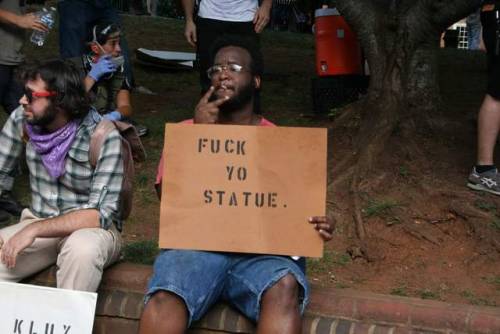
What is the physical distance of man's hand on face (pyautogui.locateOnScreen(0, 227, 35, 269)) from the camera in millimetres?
4031

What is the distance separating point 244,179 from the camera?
3898 mm

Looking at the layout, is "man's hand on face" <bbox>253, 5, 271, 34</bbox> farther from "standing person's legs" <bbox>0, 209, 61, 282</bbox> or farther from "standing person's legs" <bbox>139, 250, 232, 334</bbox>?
"standing person's legs" <bbox>139, 250, 232, 334</bbox>

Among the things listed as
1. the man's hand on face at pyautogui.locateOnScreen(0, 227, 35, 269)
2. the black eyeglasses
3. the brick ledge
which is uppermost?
the black eyeglasses

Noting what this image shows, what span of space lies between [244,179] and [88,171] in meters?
0.79

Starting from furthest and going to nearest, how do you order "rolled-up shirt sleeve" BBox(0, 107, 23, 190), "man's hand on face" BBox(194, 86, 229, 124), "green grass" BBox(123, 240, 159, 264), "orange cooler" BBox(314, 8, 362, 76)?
1. "orange cooler" BBox(314, 8, 362, 76)
2. "green grass" BBox(123, 240, 159, 264)
3. "rolled-up shirt sleeve" BBox(0, 107, 23, 190)
4. "man's hand on face" BBox(194, 86, 229, 124)

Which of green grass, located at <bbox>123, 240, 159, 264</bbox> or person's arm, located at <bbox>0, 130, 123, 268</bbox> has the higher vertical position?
person's arm, located at <bbox>0, 130, 123, 268</bbox>

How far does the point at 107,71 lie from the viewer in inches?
228

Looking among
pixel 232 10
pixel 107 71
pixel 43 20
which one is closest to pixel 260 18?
pixel 232 10

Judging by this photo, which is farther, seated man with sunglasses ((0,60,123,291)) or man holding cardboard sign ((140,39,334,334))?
seated man with sunglasses ((0,60,123,291))

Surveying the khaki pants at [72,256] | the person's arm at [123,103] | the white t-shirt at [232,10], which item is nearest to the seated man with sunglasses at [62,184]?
the khaki pants at [72,256]

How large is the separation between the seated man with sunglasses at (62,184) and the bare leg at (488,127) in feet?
8.13

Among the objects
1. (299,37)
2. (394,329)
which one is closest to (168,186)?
(394,329)

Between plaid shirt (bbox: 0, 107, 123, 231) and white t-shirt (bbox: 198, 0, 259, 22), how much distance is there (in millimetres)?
1907

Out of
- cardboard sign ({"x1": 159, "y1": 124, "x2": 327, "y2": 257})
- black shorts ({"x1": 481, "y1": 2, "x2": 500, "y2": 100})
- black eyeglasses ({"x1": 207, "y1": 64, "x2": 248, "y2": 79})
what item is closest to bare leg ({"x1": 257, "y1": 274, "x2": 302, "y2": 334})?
cardboard sign ({"x1": 159, "y1": 124, "x2": 327, "y2": 257})
